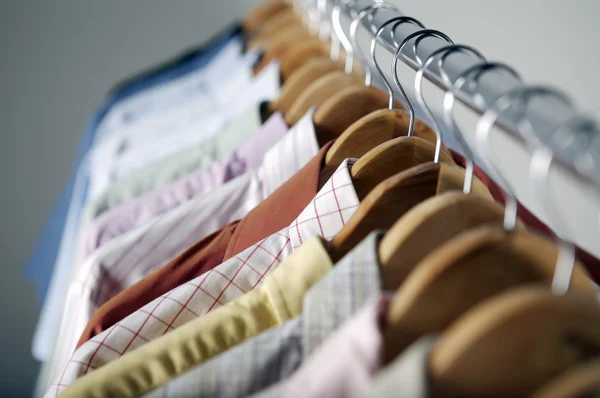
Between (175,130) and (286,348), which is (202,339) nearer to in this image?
(286,348)

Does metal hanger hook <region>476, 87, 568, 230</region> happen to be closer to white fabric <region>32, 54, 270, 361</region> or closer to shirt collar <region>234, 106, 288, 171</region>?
shirt collar <region>234, 106, 288, 171</region>

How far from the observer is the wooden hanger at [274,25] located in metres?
1.08

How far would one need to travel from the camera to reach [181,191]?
0.64 meters

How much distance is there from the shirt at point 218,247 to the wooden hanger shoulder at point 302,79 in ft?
0.69

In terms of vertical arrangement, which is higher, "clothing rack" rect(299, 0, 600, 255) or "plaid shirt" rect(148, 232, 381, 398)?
"clothing rack" rect(299, 0, 600, 255)

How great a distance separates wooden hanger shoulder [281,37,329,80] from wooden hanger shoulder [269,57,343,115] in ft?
0.35

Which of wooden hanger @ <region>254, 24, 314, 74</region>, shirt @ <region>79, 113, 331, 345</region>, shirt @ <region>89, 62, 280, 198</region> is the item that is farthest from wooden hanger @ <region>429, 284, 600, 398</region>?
wooden hanger @ <region>254, 24, 314, 74</region>

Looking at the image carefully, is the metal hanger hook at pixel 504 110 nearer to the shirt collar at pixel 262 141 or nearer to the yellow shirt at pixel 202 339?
the yellow shirt at pixel 202 339

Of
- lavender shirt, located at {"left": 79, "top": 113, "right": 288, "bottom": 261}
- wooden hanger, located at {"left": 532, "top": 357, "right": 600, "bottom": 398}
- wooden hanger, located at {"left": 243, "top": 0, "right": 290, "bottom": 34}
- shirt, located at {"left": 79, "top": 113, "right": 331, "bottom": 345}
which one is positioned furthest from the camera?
wooden hanger, located at {"left": 243, "top": 0, "right": 290, "bottom": 34}

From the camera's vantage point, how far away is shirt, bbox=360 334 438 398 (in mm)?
249

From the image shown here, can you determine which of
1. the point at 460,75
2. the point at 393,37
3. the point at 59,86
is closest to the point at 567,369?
the point at 460,75

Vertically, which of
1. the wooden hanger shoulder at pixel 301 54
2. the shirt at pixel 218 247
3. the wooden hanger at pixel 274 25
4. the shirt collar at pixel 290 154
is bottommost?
the shirt at pixel 218 247

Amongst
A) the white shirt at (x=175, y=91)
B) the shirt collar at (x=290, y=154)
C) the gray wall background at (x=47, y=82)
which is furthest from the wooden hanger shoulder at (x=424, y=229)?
the gray wall background at (x=47, y=82)

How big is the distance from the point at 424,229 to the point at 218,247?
0.71ft
